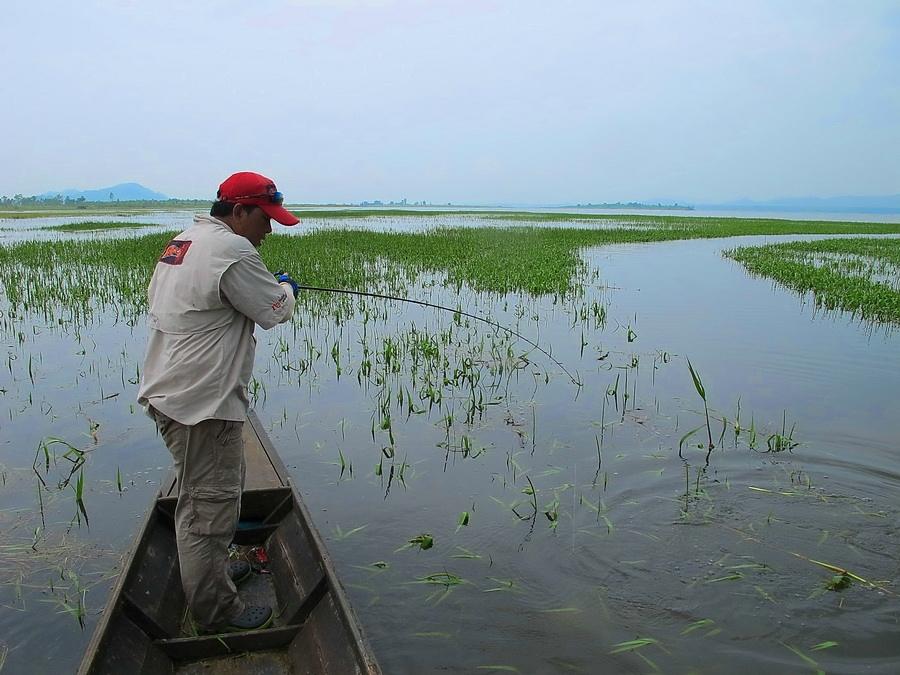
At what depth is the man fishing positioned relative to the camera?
2.62 metres

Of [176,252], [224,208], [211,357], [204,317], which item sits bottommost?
[211,357]

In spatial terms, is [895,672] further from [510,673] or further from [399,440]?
[399,440]

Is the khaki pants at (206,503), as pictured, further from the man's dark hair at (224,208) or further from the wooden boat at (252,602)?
the man's dark hair at (224,208)

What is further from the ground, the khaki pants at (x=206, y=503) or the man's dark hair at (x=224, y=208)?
the man's dark hair at (x=224, y=208)

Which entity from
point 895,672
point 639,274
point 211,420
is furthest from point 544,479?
point 639,274

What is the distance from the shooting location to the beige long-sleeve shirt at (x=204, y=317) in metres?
2.59

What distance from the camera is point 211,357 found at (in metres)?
2.66

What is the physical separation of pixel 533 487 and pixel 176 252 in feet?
10.4

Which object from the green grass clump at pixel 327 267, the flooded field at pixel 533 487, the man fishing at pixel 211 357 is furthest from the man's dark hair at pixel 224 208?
the green grass clump at pixel 327 267

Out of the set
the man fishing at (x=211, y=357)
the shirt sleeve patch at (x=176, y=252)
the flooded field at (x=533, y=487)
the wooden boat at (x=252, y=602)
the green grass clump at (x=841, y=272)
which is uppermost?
the shirt sleeve patch at (x=176, y=252)

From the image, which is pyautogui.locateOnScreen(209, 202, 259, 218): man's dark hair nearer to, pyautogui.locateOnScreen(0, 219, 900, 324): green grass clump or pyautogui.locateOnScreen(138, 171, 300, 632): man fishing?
pyautogui.locateOnScreen(138, 171, 300, 632): man fishing

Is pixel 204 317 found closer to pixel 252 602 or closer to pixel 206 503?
pixel 206 503

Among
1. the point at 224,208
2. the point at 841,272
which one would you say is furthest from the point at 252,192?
the point at 841,272

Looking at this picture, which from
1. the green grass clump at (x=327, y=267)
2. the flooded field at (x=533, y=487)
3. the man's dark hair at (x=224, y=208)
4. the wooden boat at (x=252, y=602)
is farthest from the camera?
the green grass clump at (x=327, y=267)
